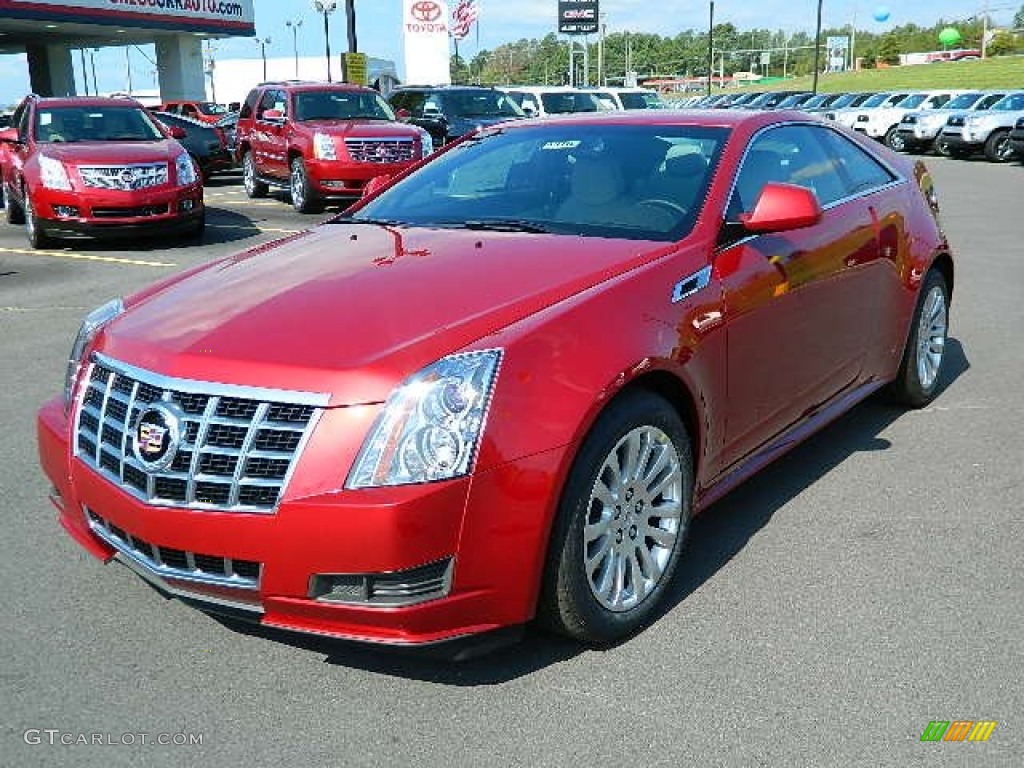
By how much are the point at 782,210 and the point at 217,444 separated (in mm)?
2105

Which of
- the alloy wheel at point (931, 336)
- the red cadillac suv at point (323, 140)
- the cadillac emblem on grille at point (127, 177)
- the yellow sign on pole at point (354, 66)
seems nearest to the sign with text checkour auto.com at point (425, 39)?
the yellow sign on pole at point (354, 66)

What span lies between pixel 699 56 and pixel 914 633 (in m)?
169

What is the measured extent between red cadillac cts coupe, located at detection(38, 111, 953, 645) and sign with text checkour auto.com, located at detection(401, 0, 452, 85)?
115 feet

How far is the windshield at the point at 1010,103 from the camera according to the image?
88.6 feet

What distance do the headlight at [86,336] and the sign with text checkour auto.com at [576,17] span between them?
70.1 meters

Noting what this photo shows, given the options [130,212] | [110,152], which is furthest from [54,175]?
[130,212]

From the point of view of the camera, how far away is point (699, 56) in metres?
→ 162

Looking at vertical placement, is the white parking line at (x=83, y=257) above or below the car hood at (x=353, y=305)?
below

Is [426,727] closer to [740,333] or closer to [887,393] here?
[740,333]

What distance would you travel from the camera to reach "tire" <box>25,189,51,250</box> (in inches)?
468

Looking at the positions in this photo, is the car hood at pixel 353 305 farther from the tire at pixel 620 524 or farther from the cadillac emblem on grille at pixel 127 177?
the cadillac emblem on grille at pixel 127 177

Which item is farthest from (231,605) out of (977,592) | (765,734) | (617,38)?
(617,38)

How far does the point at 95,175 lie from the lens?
37.0ft
